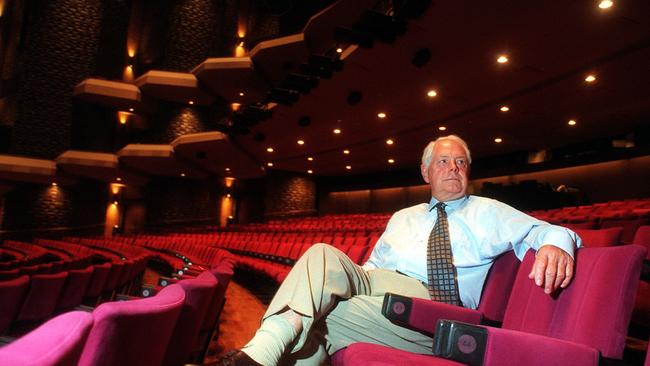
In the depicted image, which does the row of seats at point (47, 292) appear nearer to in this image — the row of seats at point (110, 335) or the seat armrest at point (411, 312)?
the row of seats at point (110, 335)

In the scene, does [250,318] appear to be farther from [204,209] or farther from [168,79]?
[204,209]

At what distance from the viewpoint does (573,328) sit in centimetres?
70

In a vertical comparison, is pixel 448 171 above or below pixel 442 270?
above

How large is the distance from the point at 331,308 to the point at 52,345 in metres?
0.69

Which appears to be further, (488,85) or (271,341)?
(488,85)

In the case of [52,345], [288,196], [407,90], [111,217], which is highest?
[407,90]

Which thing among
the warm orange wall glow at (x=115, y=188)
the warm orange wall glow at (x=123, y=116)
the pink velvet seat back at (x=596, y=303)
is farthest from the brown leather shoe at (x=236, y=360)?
the warm orange wall glow at (x=115, y=188)

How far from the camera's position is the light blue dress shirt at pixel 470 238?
1065 mm

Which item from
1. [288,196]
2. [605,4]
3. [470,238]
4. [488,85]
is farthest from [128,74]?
[470,238]

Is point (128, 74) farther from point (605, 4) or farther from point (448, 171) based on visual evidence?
point (448, 171)

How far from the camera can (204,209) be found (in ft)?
35.2

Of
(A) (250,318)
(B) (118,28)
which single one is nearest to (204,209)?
(B) (118,28)

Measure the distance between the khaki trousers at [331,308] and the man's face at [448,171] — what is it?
1.16 feet

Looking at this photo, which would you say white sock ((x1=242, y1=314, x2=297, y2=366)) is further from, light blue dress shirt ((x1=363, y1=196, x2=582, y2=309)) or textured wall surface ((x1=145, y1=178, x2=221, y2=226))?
textured wall surface ((x1=145, y1=178, x2=221, y2=226))
